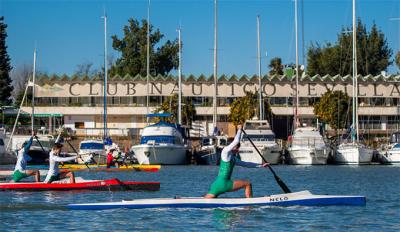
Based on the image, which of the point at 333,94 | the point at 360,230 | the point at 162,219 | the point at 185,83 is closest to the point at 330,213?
the point at 360,230

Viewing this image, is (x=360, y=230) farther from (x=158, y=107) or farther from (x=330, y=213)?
(x=158, y=107)

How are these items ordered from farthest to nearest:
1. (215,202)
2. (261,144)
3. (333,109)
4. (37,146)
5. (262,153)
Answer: (333,109)
(37,146)
(261,144)
(262,153)
(215,202)

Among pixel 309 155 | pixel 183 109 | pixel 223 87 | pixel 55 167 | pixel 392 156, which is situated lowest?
pixel 392 156

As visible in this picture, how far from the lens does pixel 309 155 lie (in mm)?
71625

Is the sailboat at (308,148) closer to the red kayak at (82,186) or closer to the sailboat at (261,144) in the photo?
the sailboat at (261,144)

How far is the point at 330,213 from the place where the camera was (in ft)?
89.4

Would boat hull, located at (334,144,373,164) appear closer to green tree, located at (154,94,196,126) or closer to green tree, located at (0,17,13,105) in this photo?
green tree, located at (154,94,196,126)

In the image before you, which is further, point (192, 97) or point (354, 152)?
point (192, 97)

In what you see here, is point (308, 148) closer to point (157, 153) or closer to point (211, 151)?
point (211, 151)

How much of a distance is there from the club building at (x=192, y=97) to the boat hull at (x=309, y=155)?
31494mm

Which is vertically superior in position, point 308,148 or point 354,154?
point 308,148

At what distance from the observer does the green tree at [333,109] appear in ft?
314

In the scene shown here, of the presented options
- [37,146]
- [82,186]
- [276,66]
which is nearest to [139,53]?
[276,66]

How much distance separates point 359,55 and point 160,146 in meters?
62.9
